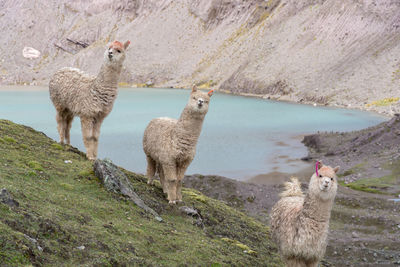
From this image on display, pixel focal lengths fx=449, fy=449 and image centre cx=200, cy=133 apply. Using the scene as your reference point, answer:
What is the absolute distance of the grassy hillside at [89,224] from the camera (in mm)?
7930

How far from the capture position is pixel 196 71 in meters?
132

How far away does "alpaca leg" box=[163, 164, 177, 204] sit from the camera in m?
13.2

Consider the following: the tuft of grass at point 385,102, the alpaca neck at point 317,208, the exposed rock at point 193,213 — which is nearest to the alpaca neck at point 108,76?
the exposed rock at point 193,213

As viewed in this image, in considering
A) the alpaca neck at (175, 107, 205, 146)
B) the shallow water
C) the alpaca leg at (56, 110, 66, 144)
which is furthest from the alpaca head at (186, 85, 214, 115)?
the shallow water

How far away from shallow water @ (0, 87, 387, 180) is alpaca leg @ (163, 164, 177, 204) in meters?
21.1

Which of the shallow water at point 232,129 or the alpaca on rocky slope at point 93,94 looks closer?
the alpaca on rocky slope at point 93,94

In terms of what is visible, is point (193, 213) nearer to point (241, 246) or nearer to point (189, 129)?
point (241, 246)

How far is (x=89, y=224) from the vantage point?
9641 millimetres

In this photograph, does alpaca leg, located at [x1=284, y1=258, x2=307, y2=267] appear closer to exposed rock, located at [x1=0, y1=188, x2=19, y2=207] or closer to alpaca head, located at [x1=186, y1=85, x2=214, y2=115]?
alpaca head, located at [x1=186, y1=85, x2=214, y2=115]

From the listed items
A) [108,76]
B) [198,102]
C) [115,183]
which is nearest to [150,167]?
[115,183]

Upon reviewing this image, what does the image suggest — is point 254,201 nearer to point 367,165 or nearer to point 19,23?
point 367,165

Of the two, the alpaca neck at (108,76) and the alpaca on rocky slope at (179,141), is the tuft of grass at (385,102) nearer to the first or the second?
the alpaca neck at (108,76)

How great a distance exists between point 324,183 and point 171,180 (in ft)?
17.1

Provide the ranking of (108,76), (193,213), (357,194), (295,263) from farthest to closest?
(357,194), (108,76), (193,213), (295,263)
